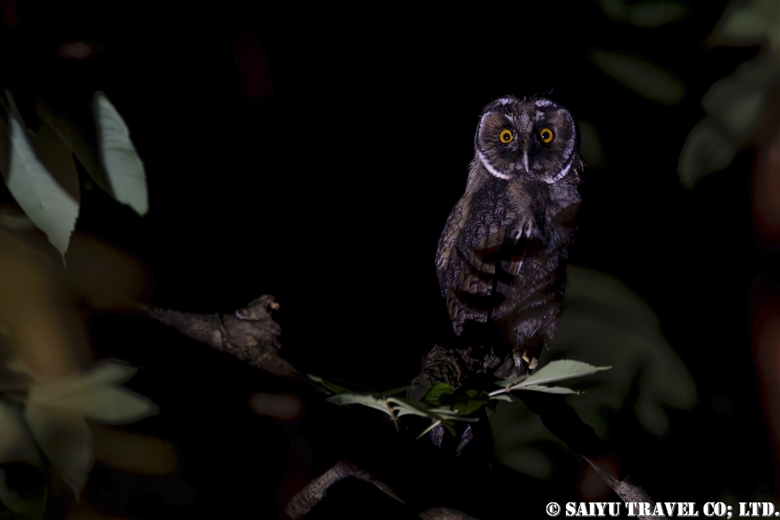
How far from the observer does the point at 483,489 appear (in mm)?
1219

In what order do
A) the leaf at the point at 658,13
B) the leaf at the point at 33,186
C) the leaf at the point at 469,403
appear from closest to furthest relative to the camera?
the leaf at the point at 33,186 → the leaf at the point at 469,403 → the leaf at the point at 658,13

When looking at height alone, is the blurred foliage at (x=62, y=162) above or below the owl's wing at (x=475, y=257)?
above

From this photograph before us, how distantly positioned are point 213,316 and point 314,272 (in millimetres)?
749

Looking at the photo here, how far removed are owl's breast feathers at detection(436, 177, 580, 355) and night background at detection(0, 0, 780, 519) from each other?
69 mm

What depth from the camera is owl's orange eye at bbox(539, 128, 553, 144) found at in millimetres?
1588

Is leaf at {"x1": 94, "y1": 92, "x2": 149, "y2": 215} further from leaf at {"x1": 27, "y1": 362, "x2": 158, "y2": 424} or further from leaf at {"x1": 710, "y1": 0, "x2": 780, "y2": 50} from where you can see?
leaf at {"x1": 710, "y1": 0, "x2": 780, "y2": 50}

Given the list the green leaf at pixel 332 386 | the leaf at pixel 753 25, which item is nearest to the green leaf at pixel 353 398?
the green leaf at pixel 332 386

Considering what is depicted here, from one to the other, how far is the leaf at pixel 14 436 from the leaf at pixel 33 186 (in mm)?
173

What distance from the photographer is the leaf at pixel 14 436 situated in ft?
1.53

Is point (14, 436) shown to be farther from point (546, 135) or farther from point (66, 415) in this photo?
point (546, 135)

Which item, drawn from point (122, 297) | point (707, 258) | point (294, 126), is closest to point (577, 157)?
point (707, 258)

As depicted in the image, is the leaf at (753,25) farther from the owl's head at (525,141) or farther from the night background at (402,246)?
the owl's head at (525,141)

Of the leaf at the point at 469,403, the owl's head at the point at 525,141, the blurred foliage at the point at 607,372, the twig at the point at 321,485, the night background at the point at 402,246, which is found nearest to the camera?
the leaf at the point at 469,403

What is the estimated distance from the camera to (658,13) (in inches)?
42.1
